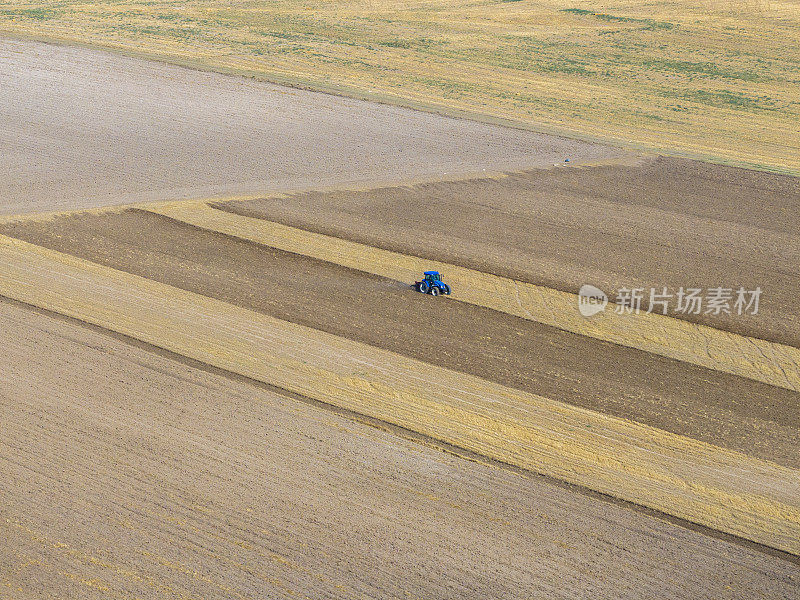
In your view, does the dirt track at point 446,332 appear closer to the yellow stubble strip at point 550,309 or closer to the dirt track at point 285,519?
the yellow stubble strip at point 550,309

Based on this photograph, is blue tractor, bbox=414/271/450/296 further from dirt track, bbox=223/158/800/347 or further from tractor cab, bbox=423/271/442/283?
dirt track, bbox=223/158/800/347

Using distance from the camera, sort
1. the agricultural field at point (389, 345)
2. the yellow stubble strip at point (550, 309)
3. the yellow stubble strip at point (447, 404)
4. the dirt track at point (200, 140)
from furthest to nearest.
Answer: the dirt track at point (200, 140)
the yellow stubble strip at point (550, 309)
the yellow stubble strip at point (447, 404)
the agricultural field at point (389, 345)

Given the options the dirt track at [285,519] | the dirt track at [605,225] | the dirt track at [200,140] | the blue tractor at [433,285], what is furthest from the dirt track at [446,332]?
the dirt track at [200,140]

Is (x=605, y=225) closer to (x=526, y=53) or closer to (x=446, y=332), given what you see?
(x=446, y=332)

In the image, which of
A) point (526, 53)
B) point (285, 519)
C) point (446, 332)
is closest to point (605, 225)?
point (446, 332)

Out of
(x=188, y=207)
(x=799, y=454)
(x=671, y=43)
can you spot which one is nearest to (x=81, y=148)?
(x=188, y=207)
